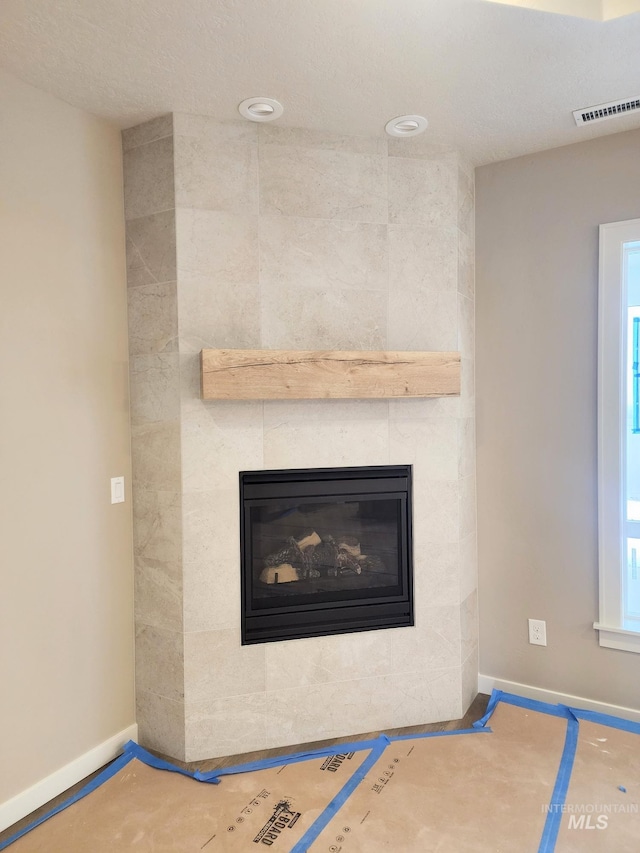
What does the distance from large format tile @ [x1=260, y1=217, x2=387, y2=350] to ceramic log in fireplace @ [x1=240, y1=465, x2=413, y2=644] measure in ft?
1.86

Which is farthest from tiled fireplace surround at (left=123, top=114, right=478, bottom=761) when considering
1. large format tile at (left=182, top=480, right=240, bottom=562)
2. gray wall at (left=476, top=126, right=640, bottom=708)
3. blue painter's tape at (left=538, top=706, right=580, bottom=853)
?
blue painter's tape at (left=538, top=706, right=580, bottom=853)

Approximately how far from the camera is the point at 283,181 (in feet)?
8.04

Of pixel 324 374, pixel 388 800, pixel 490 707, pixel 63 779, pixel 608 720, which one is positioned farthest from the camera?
pixel 490 707

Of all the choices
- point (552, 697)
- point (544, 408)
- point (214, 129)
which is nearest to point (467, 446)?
point (544, 408)

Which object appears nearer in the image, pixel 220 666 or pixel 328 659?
pixel 220 666

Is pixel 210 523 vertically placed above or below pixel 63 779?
above

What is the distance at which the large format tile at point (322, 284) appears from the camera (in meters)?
2.45

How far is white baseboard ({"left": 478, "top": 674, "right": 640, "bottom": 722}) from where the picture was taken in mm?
2598

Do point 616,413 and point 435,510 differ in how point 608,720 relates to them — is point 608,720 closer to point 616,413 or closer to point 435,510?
point 435,510

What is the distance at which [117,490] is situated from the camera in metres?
2.45

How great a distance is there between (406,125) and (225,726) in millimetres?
2519

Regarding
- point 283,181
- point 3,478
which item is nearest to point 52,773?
point 3,478

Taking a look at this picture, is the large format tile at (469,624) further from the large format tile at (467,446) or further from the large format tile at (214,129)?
the large format tile at (214,129)

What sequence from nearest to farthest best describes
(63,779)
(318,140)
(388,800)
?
(388,800) < (63,779) < (318,140)
